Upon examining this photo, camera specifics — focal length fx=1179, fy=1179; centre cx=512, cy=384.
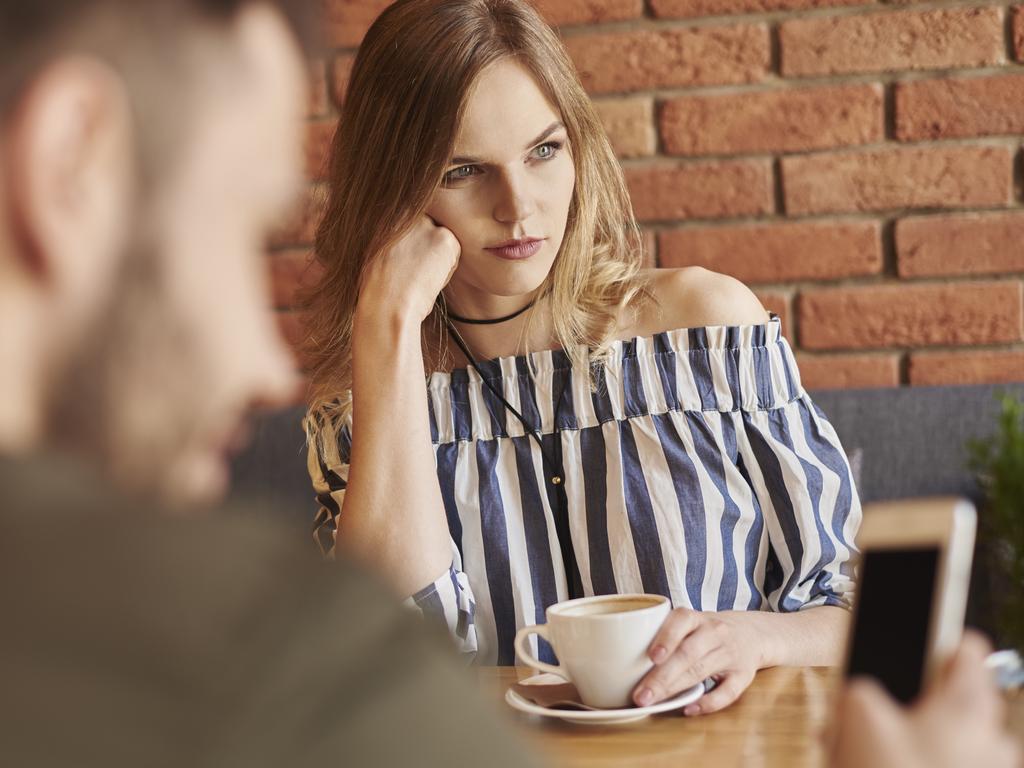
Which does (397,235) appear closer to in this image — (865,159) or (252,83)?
(865,159)

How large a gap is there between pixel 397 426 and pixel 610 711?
1.80 ft

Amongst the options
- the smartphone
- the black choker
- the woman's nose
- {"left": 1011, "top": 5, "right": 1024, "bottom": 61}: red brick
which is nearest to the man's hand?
the smartphone

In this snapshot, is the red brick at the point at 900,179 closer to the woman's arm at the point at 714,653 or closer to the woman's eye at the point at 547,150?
the woman's eye at the point at 547,150

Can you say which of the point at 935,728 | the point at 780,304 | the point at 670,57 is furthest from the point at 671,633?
the point at 670,57

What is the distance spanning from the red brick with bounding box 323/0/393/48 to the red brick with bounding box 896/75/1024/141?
0.81m

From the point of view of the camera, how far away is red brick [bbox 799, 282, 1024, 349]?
5.58 ft

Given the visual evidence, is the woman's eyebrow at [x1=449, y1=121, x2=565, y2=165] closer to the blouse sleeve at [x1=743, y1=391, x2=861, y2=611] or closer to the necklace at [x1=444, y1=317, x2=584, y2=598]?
the necklace at [x1=444, y1=317, x2=584, y2=598]

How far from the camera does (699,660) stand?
860mm

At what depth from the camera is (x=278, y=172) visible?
0.37 meters

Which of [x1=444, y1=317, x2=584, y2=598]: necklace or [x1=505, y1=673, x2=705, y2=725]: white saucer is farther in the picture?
[x1=444, y1=317, x2=584, y2=598]: necklace

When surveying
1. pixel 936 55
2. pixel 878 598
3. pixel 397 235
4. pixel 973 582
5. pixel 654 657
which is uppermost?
pixel 936 55

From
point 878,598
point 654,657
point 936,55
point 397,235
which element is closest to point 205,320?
point 878,598

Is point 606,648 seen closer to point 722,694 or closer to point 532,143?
point 722,694

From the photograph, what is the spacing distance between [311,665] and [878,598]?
327mm
